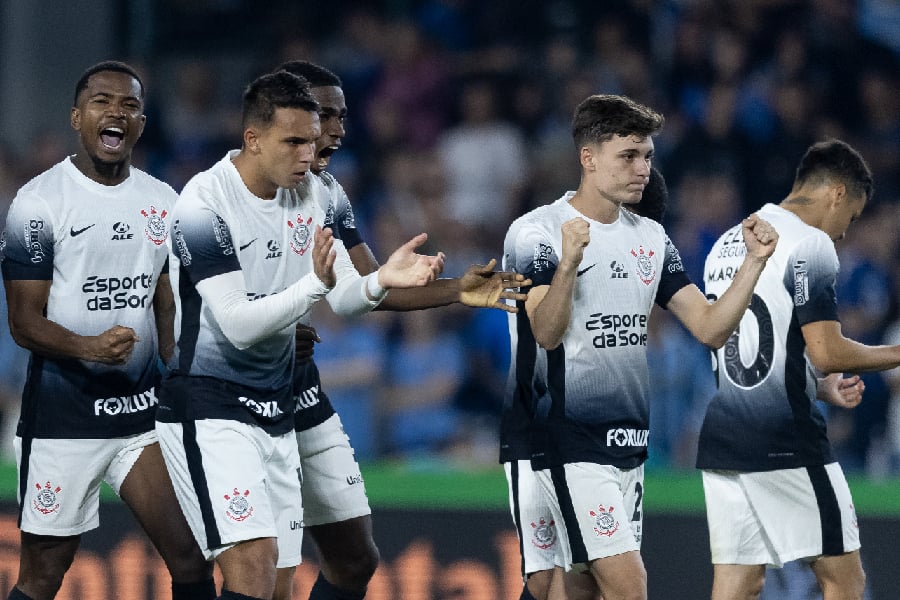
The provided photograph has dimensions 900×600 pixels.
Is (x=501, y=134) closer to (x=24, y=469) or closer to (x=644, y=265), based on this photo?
(x=644, y=265)

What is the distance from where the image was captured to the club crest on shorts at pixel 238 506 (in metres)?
5.49

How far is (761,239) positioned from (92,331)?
2665 mm

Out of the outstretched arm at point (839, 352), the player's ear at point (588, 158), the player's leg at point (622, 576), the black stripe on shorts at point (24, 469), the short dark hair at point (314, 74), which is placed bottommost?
the player's leg at point (622, 576)

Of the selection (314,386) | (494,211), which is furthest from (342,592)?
(494,211)

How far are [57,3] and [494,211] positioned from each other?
15.9 ft

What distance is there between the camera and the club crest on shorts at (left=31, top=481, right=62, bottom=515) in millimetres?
6188

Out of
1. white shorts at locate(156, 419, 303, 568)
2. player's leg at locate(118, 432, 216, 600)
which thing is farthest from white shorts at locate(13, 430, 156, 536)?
white shorts at locate(156, 419, 303, 568)

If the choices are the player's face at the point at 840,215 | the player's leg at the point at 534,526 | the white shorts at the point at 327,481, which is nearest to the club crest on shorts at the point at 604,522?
the player's leg at the point at 534,526

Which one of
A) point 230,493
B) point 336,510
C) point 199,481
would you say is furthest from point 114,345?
point 336,510

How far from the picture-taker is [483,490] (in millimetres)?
7625

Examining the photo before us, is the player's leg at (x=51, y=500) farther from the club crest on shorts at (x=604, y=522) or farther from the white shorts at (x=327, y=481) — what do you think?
the club crest on shorts at (x=604, y=522)

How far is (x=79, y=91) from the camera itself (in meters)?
6.30

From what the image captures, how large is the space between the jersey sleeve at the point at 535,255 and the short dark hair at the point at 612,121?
42cm

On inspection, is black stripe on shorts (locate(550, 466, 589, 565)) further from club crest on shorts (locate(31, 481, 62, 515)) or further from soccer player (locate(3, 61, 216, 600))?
club crest on shorts (locate(31, 481, 62, 515))
